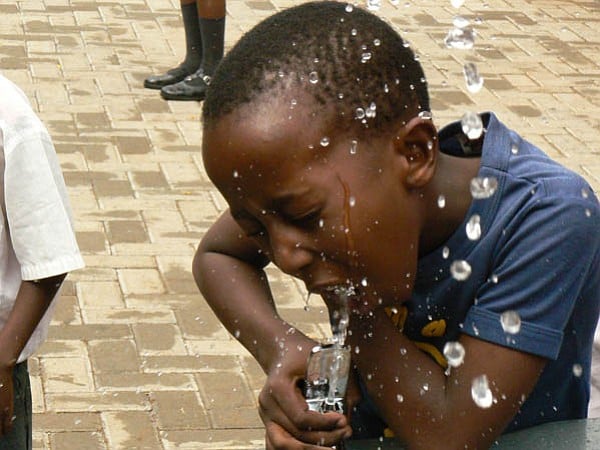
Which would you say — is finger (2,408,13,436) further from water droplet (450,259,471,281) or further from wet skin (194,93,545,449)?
water droplet (450,259,471,281)

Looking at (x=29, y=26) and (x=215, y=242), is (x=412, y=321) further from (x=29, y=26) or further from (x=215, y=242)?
(x=29, y=26)

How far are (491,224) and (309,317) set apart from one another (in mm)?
2798

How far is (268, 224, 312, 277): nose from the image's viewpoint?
1.68 metres

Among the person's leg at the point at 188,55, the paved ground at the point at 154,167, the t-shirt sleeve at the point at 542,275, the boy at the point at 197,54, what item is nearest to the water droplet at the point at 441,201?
the t-shirt sleeve at the point at 542,275

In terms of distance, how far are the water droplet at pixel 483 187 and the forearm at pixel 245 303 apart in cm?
36

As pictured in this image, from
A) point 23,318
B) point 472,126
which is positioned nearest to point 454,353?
point 472,126

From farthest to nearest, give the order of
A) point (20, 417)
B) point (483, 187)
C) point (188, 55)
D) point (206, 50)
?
1. point (188, 55)
2. point (206, 50)
3. point (20, 417)
4. point (483, 187)

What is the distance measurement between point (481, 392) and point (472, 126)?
43 centimetres

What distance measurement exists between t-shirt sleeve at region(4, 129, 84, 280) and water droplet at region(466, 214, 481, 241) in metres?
1.03

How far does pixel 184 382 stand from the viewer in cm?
412

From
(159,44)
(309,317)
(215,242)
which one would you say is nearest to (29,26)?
(159,44)

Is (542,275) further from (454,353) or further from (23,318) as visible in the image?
(23,318)

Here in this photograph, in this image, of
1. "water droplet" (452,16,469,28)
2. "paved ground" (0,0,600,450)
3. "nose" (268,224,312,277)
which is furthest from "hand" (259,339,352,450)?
"water droplet" (452,16,469,28)

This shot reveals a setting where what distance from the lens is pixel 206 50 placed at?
7121 mm
